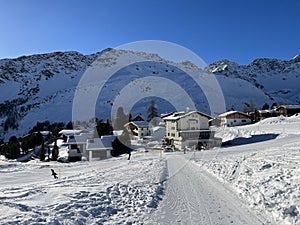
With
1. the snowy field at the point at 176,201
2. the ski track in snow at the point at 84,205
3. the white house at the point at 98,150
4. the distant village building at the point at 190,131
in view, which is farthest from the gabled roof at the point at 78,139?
the ski track in snow at the point at 84,205

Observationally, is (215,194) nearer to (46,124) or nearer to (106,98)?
(46,124)

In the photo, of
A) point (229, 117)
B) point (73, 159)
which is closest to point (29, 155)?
point (73, 159)

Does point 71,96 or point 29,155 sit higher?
point 71,96

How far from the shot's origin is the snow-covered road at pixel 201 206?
8328 millimetres

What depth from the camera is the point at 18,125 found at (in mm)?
142875

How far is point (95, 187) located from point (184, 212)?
18.4 feet

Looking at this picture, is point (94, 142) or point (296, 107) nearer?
point (94, 142)

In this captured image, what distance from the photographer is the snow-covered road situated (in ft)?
27.3

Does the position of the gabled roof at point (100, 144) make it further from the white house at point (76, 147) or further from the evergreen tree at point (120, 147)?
the white house at point (76, 147)

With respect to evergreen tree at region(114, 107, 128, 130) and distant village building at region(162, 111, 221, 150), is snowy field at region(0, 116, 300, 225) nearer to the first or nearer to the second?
distant village building at region(162, 111, 221, 150)

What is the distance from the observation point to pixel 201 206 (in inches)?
382

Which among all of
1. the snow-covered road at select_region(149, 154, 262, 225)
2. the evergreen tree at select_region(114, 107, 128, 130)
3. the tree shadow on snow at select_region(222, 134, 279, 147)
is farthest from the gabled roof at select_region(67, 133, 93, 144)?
the snow-covered road at select_region(149, 154, 262, 225)

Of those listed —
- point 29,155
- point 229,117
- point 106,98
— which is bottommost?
point 29,155

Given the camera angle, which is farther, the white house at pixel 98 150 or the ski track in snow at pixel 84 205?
the white house at pixel 98 150
